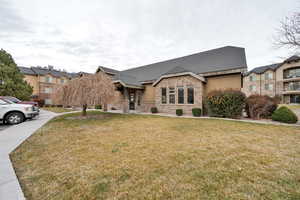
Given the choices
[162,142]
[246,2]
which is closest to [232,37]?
[246,2]

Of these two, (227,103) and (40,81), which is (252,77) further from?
(40,81)

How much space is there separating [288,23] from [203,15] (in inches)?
238

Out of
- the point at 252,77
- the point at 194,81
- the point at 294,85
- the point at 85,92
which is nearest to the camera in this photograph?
the point at 85,92

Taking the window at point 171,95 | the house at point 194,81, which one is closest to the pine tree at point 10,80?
the house at point 194,81

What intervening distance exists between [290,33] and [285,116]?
19.8 feet

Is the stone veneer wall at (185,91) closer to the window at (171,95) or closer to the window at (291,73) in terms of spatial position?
the window at (171,95)

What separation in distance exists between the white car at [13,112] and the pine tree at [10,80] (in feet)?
33.8

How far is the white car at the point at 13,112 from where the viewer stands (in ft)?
24.4

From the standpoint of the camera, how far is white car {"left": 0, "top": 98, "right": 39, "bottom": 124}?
7447mm

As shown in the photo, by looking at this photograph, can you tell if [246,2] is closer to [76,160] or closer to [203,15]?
[203,15]

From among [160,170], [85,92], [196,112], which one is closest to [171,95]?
[196,112]

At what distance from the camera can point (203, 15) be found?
1137cm

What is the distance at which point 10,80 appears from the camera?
48.2 feet

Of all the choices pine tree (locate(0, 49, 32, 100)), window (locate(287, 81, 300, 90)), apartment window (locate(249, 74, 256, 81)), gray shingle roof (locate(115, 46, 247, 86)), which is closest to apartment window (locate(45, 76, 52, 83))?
pine tree (locate(0, 49, 32, 100))
